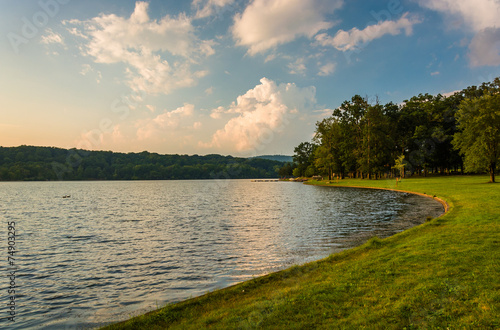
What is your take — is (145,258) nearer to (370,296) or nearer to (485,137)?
(370,296)

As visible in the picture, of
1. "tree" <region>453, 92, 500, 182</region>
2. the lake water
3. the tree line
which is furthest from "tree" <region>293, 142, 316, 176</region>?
the lake water

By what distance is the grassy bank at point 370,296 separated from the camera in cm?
623

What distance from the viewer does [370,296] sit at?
294 inches

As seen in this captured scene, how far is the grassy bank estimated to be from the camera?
20.4 feet

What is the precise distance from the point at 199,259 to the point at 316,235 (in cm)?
877

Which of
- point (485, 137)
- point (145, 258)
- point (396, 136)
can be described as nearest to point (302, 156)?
point (396, 136)

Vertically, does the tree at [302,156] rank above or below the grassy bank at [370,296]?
above

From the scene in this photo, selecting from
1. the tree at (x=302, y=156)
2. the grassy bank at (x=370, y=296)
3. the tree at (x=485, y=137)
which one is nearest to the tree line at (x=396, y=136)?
the tree at (x=485, y=137)

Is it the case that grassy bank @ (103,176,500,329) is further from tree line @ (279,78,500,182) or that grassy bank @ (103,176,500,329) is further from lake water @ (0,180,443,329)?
tree line @ (279,78,500,182)

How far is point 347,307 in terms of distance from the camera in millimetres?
6945

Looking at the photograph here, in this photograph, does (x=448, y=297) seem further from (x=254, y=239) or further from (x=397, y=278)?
(x=254, y=239)

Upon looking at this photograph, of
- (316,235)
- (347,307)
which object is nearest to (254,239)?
(316,235)

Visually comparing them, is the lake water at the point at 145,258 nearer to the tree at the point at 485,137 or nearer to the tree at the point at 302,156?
the tree at the point at 485,137

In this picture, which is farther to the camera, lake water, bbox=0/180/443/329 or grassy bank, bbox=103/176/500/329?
lake water, bbox=0/180/443/329
